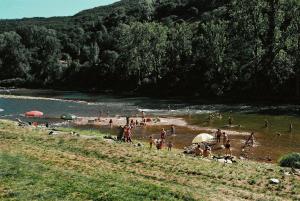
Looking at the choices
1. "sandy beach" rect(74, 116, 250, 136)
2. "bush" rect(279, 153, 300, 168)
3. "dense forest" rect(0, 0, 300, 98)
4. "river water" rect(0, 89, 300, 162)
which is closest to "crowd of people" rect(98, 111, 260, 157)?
"river water" rect(0, 89, 300, 162)

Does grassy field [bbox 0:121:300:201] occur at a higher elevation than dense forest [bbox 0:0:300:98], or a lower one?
lower

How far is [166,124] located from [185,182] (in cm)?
4482

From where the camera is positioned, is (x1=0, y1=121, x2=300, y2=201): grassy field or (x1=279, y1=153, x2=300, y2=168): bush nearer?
(x1=0, y1=121, x2=300, y2=201): grassy field

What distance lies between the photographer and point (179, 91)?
5079 inches

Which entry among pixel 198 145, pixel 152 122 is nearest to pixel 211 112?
pixel 152 122

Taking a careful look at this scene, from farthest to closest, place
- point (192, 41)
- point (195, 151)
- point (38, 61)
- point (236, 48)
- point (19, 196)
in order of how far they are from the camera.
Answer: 1. point (38, 61)
2. point (192, 41)
3. point (236, 48)
4. point (195, 151)
5. point (19, 196)

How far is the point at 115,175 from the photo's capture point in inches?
958

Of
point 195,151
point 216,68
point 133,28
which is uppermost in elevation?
point 133,28

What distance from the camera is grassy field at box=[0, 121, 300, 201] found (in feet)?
64.6

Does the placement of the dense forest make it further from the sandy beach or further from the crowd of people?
the crowd of people

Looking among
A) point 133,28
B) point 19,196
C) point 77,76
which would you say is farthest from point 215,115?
point 77,76

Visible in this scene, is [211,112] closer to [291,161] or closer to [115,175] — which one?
[291,161]

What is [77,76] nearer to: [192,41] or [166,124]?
[192,41]

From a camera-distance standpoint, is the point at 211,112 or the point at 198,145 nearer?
the point at 198,145
